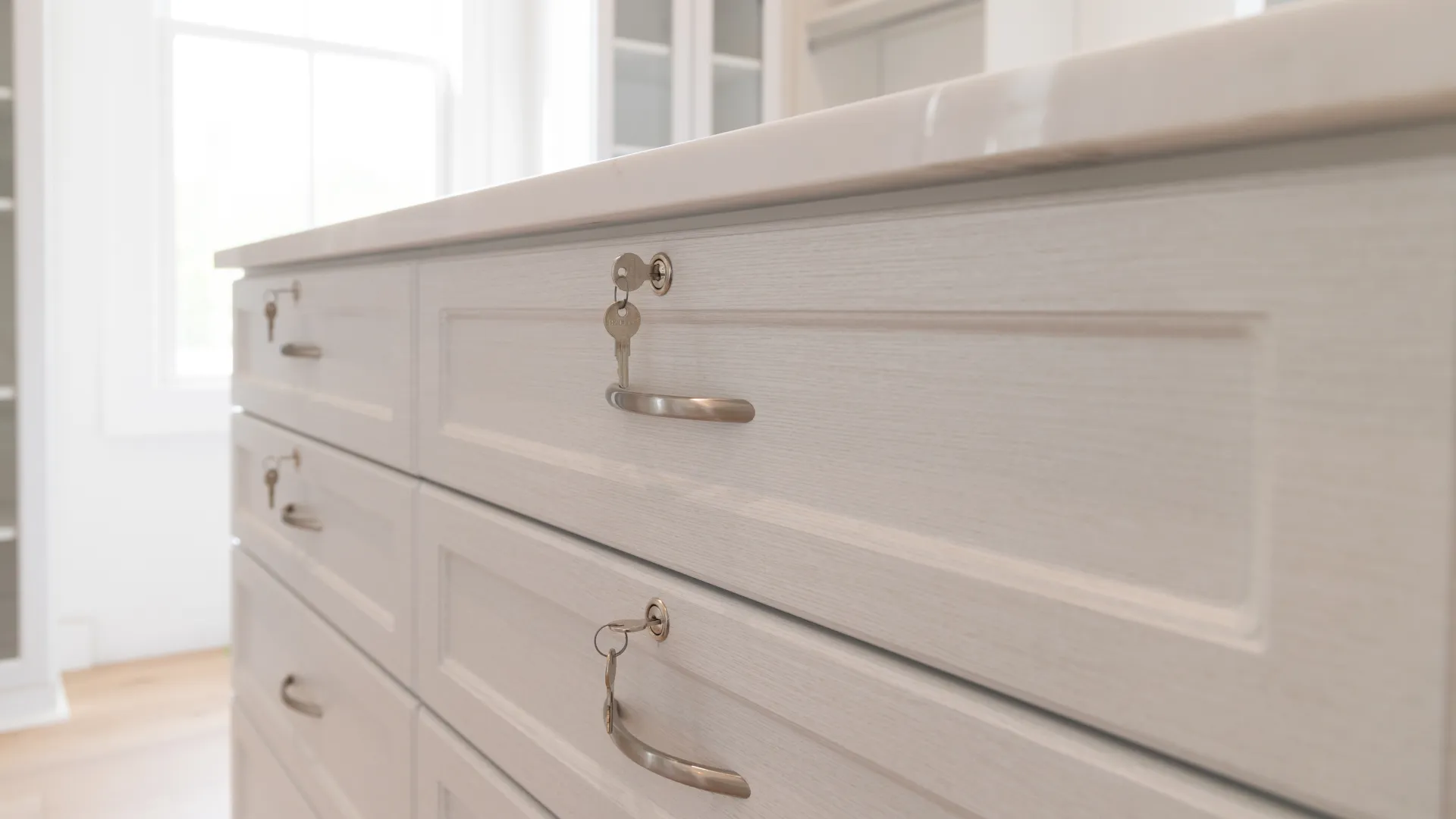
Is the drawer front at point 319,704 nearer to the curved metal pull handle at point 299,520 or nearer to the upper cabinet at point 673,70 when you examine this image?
the curved metal pull handle at point 299,520

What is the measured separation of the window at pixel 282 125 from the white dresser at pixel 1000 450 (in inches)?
91.7

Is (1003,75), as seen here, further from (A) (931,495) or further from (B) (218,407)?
(B) (218,407)

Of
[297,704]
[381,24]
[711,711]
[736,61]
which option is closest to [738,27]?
[736,61]

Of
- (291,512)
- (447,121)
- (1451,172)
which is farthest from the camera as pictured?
(447,121)

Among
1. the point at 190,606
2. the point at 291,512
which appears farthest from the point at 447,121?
the point at 291,512

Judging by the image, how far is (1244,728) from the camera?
0.29m

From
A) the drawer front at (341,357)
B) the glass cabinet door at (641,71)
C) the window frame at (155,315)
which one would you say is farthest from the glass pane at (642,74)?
the drawer front at (341,357)

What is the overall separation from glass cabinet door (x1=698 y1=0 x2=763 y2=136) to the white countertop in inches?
74.8

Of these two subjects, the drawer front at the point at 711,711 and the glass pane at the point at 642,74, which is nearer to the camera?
the drawer front at the point at 711,711

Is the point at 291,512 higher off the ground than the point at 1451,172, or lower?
lower

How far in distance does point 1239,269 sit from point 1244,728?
0.13 m

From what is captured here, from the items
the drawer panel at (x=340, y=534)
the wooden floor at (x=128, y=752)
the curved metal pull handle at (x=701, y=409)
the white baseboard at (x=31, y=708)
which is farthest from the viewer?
the white baseboard at (x=31, y=708)

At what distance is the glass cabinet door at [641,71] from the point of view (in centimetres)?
240

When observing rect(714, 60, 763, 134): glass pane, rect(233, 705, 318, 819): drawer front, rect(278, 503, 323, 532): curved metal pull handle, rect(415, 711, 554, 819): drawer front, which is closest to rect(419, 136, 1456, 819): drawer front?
rect(415, 711, 554, 819): drawer front
